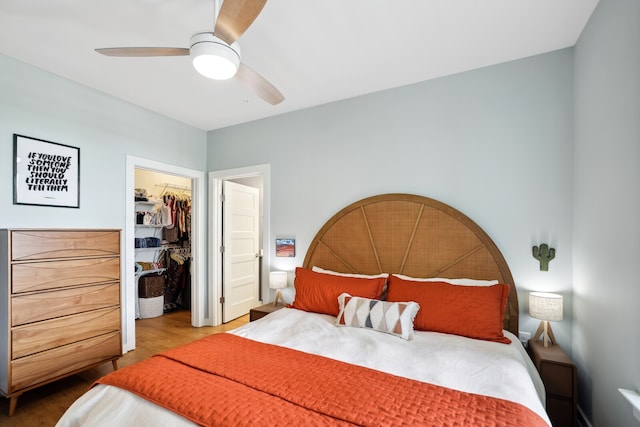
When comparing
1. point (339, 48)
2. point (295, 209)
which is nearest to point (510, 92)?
point (339, 48)

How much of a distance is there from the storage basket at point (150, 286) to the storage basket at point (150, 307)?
6cm

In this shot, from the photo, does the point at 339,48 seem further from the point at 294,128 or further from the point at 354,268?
the point at 354,268

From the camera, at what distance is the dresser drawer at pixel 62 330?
7.06ft

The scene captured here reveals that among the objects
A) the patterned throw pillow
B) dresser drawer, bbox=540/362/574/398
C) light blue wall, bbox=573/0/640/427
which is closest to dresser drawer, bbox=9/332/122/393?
the patterned throw pillow

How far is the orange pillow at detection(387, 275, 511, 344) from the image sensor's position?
2.06 meters

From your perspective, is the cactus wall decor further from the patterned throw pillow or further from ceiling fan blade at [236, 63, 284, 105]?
ceiling fan blade at [236, 63, 284, 105]

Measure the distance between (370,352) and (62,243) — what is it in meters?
2.45

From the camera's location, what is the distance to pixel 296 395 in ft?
4.27

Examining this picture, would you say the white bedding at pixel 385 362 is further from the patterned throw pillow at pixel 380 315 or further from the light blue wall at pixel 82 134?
the light blue wall at pixel 82 134

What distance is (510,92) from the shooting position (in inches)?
96.1

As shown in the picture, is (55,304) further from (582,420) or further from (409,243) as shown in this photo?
(582,420)

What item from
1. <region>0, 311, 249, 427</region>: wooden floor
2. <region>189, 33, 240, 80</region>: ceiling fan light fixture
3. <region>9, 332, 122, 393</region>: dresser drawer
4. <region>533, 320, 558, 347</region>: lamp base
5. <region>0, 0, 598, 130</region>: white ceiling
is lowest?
<region>0, 311, 249, 427</region>: wooden floor

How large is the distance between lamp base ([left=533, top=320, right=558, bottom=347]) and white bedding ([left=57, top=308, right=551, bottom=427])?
208 mm

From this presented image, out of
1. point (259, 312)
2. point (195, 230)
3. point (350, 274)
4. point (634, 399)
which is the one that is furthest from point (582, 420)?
point (195, 230)
